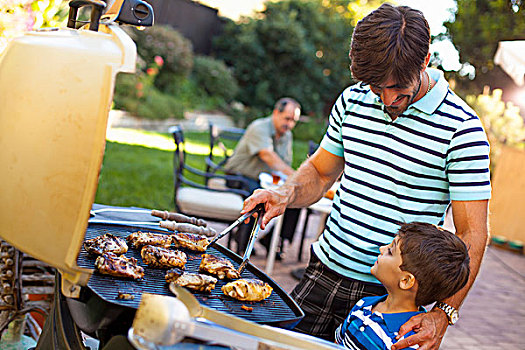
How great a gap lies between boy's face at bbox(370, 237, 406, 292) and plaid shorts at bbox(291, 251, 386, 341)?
8.7 inches

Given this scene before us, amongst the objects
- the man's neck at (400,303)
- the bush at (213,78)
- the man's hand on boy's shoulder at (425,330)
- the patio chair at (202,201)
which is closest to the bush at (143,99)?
the bush at (213,78)

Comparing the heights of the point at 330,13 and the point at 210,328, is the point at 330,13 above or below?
above

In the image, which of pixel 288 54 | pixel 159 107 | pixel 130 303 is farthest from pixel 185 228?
pixel 288 54

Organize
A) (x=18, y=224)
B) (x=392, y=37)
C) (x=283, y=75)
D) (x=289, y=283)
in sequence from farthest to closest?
(x=283, y=75), (x=289, y=283), (x=392, y=37), (x=18, y=224)

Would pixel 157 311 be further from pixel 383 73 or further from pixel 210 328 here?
pixel 383 73

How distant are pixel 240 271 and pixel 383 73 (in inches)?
31.3

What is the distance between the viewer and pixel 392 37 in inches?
68.7

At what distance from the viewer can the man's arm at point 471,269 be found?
172 centimetres

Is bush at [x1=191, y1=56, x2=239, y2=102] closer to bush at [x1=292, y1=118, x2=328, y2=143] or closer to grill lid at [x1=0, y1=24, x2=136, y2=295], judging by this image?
bush at [x1=292, y1=118, x2=328, y2=143]

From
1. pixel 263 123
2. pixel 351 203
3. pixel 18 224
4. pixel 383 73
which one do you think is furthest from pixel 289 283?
pixel 18 224

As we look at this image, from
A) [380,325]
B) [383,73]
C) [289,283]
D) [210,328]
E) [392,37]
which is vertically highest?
[392,37]

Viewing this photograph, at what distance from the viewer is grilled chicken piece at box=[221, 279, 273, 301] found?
1.68 meters

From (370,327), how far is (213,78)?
45.0 ft

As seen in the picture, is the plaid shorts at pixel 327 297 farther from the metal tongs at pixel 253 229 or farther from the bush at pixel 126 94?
the bush at pixel 126 94
